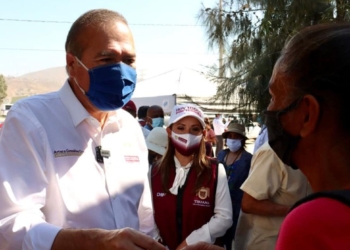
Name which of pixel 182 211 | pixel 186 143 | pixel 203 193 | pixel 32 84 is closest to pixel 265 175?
pixel 203 193

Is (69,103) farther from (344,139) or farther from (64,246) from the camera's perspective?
(344,139)

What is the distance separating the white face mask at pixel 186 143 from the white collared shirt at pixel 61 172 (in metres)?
1.41

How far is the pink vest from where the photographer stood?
3.33 meters

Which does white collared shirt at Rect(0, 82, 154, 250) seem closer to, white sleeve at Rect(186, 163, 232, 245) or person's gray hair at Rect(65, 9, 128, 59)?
person's gray hair at Rect(65, 9, 128, 59)

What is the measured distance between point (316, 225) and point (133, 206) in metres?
1.21

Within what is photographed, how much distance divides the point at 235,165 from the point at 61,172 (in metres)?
3.43

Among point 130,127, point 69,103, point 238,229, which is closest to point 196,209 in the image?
point 238,229

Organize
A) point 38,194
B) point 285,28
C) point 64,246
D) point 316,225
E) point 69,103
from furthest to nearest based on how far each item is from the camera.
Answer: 1. point 285,28
2. point 69,103
3. point 38,194
4. point 64,246
5. point 316,225

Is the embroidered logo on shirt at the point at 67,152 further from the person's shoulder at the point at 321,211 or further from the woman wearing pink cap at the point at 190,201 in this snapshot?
the woman wearing pink cap at the point at 190,201

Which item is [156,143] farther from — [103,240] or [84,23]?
[103,240]

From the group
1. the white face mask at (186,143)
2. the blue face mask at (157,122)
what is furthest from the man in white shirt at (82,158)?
the blue face mask at (157,122)

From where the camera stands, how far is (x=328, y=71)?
3.96 ft

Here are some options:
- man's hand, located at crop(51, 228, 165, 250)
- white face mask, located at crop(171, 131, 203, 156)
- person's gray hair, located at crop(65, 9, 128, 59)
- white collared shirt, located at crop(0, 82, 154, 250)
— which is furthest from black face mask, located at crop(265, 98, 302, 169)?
white face mask, located at crop(171, 131, 203, 156)

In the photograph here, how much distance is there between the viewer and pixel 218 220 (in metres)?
3.34
